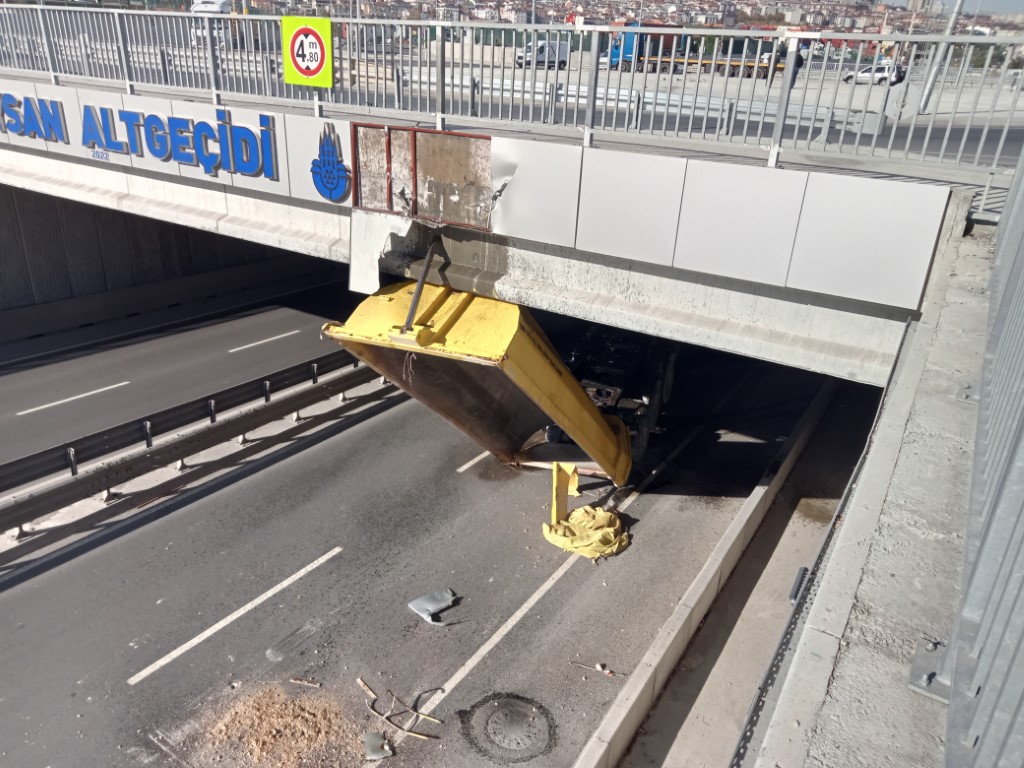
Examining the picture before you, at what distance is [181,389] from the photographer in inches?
610

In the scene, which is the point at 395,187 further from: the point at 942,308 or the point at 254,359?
the point at 254,359

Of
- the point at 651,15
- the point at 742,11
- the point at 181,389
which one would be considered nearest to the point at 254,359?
the point at 181,389

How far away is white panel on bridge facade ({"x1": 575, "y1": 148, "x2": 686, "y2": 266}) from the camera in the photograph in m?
7.76

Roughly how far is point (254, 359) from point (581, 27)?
11.9 meters

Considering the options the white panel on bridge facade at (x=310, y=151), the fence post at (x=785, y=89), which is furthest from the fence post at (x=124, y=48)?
the fence post at (x=785, y=89)

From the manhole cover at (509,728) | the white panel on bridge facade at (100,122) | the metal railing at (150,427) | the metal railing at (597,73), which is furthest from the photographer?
the white panel on bridge facade at (100,122)

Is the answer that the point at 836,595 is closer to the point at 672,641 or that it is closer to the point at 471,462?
the point at 672,641

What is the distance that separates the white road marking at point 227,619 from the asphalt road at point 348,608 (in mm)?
44

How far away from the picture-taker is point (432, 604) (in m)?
9.04

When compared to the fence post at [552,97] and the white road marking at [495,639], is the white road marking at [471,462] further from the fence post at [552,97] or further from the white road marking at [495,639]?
the fence post at [552,97]

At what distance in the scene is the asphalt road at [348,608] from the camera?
290 inches

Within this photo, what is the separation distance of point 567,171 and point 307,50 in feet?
18.0

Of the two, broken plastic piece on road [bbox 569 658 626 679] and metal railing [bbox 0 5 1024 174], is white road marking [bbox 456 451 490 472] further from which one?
metal railing [bbox 0 5 1024 174]

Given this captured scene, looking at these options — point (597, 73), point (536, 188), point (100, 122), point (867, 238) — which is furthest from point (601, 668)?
point (100, 122)
